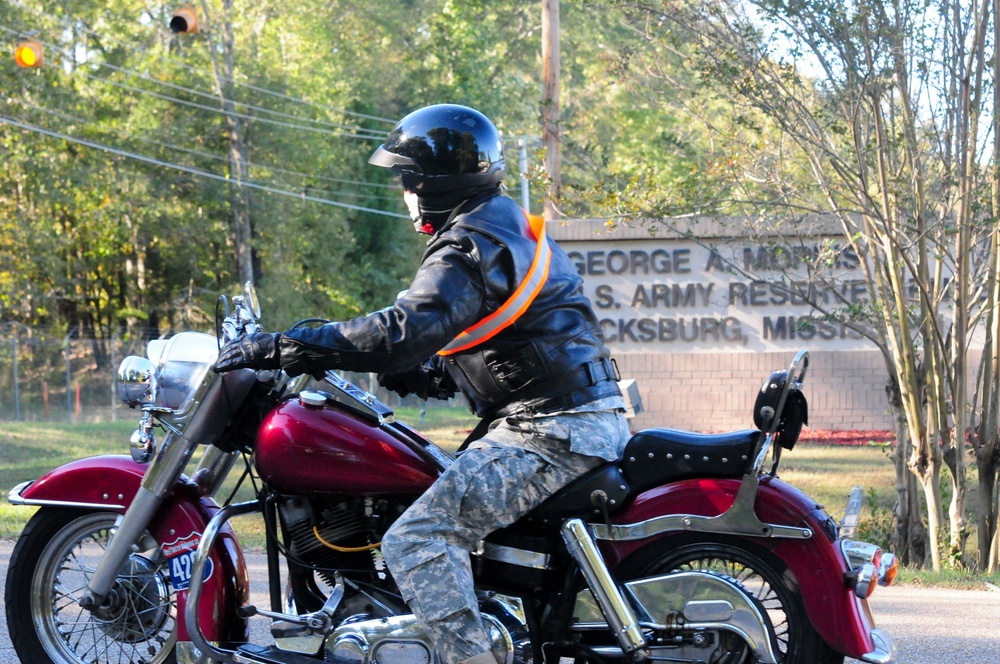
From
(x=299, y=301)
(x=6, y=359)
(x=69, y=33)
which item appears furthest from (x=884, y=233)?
(x=69, y=33)

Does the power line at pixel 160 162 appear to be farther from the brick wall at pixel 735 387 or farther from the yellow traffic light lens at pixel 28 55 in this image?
the brick wall at pixel 735 387

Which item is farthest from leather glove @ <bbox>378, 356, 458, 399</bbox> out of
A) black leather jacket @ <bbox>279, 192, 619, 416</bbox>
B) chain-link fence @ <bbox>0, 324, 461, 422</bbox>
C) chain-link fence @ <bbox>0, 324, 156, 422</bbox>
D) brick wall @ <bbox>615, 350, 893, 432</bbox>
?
chain-link fence @ <bbox>0, 324, 156, 422</bbox>

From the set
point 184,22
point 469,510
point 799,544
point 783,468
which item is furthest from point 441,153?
point 184,22

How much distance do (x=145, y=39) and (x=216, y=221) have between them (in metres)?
6.22

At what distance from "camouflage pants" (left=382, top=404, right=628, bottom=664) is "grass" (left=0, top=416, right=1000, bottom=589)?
4.56 meters

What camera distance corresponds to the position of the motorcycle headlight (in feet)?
13.5

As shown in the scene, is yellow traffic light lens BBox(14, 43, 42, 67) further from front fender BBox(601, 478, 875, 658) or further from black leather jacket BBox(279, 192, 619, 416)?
front fender BBox(601, 478, 875, 658)

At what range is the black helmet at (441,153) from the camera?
3.96 metres

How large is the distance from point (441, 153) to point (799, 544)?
1.67 meters

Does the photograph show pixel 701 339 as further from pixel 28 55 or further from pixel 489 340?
pixel 489 340

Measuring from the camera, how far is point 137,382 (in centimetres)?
412

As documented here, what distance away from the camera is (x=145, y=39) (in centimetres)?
3800

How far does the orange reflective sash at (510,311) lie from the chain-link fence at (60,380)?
22.6 meters

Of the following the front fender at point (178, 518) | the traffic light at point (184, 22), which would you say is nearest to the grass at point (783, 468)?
the front fender at point (178, 518)
